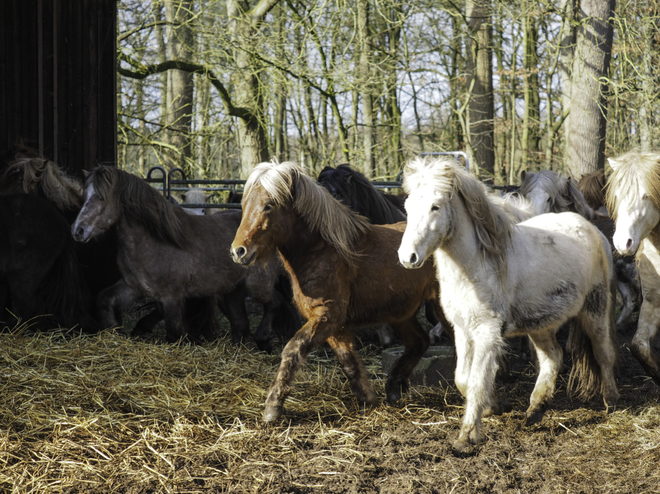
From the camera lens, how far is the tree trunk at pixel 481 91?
1352cm

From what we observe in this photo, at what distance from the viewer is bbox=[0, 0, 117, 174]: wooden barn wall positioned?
7594 mm

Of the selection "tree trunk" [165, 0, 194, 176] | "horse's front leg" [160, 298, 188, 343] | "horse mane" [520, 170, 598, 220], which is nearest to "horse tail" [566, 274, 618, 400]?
"horse mane" [520, 170, 598, 220]

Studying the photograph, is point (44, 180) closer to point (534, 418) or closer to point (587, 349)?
point (534, 418)

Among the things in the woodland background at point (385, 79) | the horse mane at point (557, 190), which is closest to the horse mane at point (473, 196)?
the horse mane at point (557, 190)

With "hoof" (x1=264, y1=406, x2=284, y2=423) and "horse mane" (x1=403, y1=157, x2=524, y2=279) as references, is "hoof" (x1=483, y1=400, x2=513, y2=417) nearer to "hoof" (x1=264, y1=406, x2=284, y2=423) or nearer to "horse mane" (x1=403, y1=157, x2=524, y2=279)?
"horse mane" (x1=403, y1=157, x2=524, y2=279)

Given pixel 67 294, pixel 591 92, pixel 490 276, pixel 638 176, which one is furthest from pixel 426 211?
pixel 591 92

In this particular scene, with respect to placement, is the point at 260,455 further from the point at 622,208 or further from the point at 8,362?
the point at 622,208

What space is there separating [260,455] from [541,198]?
13.5 ft

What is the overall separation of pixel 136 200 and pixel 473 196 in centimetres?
323

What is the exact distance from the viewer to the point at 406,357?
4.60m

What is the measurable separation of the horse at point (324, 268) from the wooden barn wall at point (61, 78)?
4649mm

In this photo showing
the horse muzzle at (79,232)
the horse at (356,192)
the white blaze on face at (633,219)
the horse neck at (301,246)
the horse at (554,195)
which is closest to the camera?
the white blaze on face at (633,219)

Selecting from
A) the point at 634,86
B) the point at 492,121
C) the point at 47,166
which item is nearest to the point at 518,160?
the point at 492,121

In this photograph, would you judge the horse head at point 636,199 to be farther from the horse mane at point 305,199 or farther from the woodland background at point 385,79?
the woodland background at point 385,79
